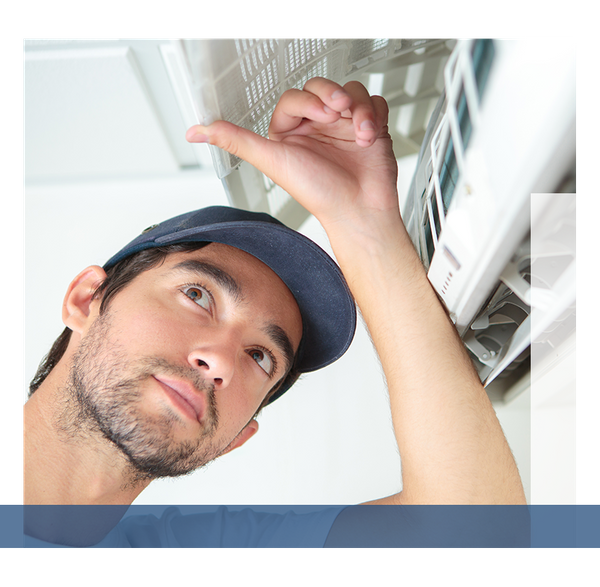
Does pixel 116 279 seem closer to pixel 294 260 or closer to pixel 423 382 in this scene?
pixel 294 260

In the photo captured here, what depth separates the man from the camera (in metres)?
0.77

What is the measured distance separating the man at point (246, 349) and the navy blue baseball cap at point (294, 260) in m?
0.01

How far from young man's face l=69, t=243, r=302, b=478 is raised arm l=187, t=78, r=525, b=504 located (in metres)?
0.20

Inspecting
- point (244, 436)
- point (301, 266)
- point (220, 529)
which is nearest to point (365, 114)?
point (301, 266)

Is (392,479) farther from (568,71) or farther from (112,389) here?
(568,71)

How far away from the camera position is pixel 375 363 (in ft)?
3.08

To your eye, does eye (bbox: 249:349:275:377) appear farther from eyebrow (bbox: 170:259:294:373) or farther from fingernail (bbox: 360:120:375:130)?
fingernail (bbox: 360:120:375:130)

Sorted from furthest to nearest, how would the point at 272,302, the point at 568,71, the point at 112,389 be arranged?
the point at 272,302 → the point at 112,389 → the point at 568,71

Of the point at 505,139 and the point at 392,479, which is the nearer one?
the point at 505,139

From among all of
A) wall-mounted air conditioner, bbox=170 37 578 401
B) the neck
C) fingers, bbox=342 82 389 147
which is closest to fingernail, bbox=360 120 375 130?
fingers, bbox=342 82 389 147

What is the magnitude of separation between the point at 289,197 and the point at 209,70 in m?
0.30

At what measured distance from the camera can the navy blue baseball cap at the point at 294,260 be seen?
34.8 inches

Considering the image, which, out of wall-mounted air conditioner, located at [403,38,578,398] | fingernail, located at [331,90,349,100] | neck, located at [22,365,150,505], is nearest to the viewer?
wall-mounted air conditioner, located at [403,38,578,398]
